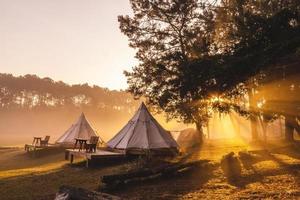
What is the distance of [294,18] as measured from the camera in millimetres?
9430

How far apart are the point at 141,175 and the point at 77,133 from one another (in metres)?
20.9

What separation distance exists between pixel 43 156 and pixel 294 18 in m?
24.8

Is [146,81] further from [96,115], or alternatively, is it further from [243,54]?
[96,115]

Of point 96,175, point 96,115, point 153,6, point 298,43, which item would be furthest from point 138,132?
point 96,115

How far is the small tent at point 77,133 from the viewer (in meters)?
32.8

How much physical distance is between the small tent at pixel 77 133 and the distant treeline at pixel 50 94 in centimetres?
6705

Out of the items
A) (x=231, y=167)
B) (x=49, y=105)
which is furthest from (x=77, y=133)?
(x=49, y=105)

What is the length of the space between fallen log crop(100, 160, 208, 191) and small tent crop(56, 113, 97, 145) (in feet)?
63.3

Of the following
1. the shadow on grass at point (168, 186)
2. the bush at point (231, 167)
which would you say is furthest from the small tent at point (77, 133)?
the shadow on grass at point (168, 186)

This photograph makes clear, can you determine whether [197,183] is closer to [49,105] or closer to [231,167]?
[231,167]

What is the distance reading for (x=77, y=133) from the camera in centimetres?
3359

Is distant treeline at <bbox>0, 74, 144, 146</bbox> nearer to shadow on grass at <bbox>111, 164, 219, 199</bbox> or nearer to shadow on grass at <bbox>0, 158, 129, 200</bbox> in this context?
shadow on grass at <bbox>0, 158, 129, 200</bbox>

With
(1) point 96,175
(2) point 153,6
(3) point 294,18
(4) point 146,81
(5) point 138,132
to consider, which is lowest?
(1) point 96,175

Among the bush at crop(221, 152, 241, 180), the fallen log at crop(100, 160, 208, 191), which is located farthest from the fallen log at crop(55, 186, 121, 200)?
the bush at crop(221, 152, 241, 180)
